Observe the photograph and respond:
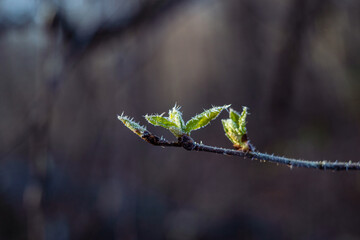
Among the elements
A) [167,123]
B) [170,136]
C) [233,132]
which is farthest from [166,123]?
[170,136]

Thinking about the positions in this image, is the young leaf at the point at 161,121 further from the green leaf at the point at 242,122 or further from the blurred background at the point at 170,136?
the blurred background at the point at 170,136

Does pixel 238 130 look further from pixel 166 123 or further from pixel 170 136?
pixel 170 136

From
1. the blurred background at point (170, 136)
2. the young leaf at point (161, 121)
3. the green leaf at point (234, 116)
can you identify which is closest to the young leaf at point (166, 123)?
the young leaf at point (161, 121)

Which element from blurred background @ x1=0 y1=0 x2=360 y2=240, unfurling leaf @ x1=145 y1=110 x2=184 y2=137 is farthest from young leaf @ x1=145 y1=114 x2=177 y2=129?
blurred background @ x1=0 y1=0 x2=360 y2=240

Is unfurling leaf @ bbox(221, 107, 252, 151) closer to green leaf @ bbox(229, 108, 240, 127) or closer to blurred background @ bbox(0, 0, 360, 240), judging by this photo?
green leaf @ bbox(229, 108, 240, 127)

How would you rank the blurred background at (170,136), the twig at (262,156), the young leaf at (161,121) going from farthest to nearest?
the blurred background at (170,136)
the young leaf at (161,121)
the twig at (262,156)

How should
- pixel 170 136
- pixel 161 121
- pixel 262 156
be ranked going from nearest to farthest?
1. pixel 262 156
2. pixel 161 121
3. pixel 170 136

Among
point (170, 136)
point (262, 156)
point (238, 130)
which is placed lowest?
point (262, 156)
